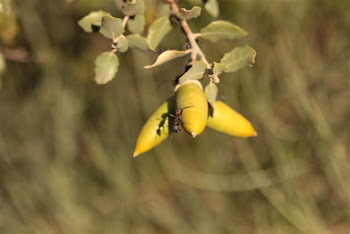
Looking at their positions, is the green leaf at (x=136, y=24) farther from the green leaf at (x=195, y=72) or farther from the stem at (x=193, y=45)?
the green leaf at (x=195, y=72)

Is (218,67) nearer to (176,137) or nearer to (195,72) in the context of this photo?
(195,72)

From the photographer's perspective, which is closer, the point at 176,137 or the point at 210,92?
the point at 210,92

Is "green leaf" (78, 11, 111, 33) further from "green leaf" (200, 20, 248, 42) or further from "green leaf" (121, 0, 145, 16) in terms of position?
"green leaf" (200, 20, 248, 42)

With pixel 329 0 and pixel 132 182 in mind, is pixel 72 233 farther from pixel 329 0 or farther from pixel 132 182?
pixel 329 0

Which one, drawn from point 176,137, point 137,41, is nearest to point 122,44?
point 137,41

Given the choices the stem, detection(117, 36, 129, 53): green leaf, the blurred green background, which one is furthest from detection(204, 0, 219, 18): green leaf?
the blurred green background

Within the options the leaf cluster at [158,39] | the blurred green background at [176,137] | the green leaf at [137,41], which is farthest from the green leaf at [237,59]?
the blurred green background at [176,137]
